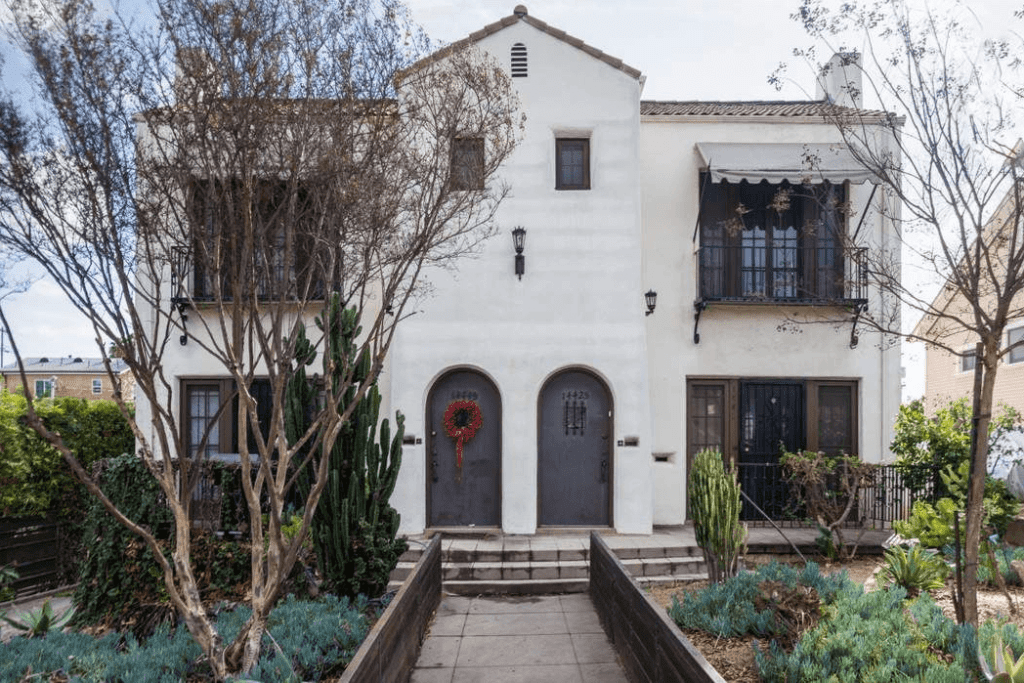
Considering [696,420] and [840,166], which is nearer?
[840,166]

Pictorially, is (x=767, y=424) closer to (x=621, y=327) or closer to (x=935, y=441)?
(x=935, y=441)

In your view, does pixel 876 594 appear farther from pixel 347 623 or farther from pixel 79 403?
pixel 79 403

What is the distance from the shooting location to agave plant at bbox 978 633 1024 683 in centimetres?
411

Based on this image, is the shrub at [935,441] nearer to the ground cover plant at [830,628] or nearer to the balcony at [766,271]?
the balcony at [766,271]

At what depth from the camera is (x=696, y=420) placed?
12.1 m

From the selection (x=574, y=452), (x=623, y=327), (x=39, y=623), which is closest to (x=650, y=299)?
(x=623, y=327)

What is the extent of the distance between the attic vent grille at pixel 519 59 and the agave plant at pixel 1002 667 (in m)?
9.46

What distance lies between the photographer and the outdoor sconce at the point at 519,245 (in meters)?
11.0

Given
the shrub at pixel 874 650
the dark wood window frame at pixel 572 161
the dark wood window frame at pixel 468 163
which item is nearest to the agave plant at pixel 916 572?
the shrub at pixel 874 650

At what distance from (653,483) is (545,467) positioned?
183cm

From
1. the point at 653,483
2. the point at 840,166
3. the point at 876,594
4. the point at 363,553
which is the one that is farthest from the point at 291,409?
the point at 840,166

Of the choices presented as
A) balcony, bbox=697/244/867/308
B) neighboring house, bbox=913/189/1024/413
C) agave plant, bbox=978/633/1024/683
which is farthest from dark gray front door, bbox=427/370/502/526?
neighboring house, bbox=913/189/1024/413

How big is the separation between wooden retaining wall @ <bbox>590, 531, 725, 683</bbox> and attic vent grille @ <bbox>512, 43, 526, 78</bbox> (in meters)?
7.18

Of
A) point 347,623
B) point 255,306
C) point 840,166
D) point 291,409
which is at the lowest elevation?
point 347,623
